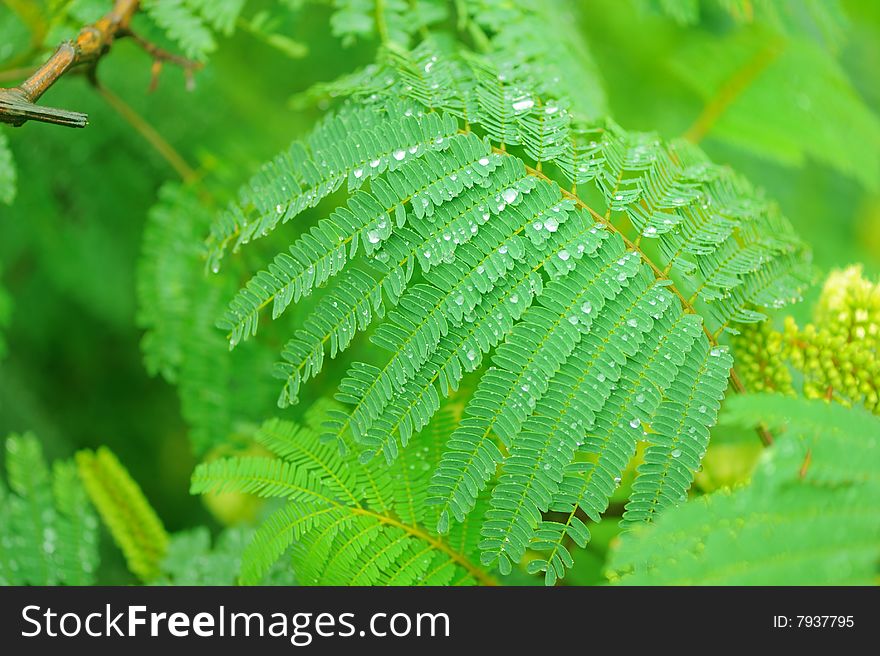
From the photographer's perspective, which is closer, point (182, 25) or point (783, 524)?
point (783, 524)

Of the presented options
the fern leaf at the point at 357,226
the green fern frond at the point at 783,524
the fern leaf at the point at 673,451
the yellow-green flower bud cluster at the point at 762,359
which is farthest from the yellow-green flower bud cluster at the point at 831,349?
the fern leaf at the point at 357,226

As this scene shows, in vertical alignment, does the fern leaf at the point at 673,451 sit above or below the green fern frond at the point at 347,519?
above

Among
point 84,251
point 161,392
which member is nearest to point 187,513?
point 161,392

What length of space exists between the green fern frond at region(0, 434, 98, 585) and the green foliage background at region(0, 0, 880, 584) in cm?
26

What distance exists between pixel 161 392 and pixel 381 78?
2120mm

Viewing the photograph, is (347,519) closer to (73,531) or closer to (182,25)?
(73,531)

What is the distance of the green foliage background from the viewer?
204 centimetres

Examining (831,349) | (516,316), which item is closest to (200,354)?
(516,316)

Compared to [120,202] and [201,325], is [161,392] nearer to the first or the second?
[120,202]

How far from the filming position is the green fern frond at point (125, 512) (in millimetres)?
1708

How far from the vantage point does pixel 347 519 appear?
4.16 ft

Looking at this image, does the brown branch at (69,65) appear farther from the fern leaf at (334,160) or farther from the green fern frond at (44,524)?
the green fern frond at (44,524)

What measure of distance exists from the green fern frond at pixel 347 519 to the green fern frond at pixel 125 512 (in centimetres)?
50

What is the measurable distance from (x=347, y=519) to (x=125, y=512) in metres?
0.77
